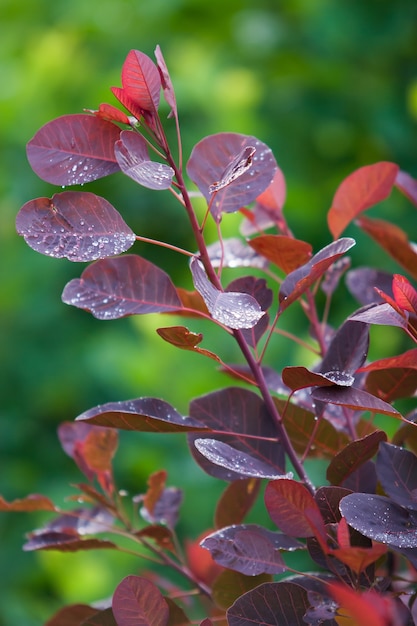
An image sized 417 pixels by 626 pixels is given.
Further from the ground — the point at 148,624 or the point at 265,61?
the point at 148,624

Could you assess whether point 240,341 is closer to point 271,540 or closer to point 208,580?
point 271,540

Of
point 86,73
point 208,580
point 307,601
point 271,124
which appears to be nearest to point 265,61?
point 271,124

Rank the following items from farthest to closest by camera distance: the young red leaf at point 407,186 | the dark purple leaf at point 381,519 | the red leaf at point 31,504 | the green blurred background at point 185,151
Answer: the green blurred background at point 185,151 → the young red leaf at point 407,186 → the red leaf at point 31,504 → the dark purple leaf at point 381,519

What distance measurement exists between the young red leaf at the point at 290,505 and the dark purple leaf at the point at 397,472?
0.05 metres

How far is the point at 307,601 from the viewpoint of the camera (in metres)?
0.39

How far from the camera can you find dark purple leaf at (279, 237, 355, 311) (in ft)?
1.31

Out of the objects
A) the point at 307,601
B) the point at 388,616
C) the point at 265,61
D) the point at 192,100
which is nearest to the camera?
the point at 388,616

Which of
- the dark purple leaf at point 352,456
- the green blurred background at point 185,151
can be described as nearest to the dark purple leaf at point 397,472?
the dark purple leaf at point 352,456

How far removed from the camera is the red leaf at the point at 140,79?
0.42 meters

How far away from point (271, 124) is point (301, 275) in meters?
1.72

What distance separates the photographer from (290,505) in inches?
15.3

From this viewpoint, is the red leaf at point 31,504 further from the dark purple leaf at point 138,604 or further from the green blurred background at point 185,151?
the green blurred background at point 185,151

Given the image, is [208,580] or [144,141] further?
[208,580]

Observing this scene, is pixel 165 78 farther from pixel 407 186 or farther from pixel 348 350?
pixel 407 186
